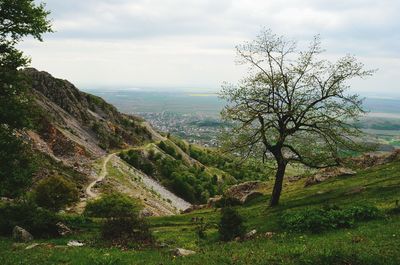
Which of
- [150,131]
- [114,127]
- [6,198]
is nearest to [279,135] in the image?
[6,198]

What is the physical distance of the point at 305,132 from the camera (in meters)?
39.9

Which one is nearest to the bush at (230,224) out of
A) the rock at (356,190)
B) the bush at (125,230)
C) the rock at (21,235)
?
the bush at (125,230)

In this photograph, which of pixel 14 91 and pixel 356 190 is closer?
pixel 14 91

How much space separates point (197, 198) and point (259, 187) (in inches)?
2700

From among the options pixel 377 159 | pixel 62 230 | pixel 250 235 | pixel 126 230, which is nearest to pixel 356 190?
pixel 250 235

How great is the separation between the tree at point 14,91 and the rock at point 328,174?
3704 centimetres

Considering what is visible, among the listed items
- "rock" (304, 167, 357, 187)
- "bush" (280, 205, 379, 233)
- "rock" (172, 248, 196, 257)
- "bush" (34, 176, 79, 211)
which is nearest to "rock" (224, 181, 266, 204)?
"rock" (304, 167, 357, 187)

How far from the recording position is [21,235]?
1184 inches

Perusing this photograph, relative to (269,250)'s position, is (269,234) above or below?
below

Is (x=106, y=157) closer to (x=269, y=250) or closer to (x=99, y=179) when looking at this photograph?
(x=99, y=179)

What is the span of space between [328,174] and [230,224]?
29.2m

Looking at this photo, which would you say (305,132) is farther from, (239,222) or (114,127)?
(114,127)

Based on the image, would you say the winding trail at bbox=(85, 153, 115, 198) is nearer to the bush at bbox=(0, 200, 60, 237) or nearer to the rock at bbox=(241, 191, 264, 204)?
the rock at bbox=(241, 191, 264, 204)

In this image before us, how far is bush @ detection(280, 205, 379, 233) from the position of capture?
27672 mm
